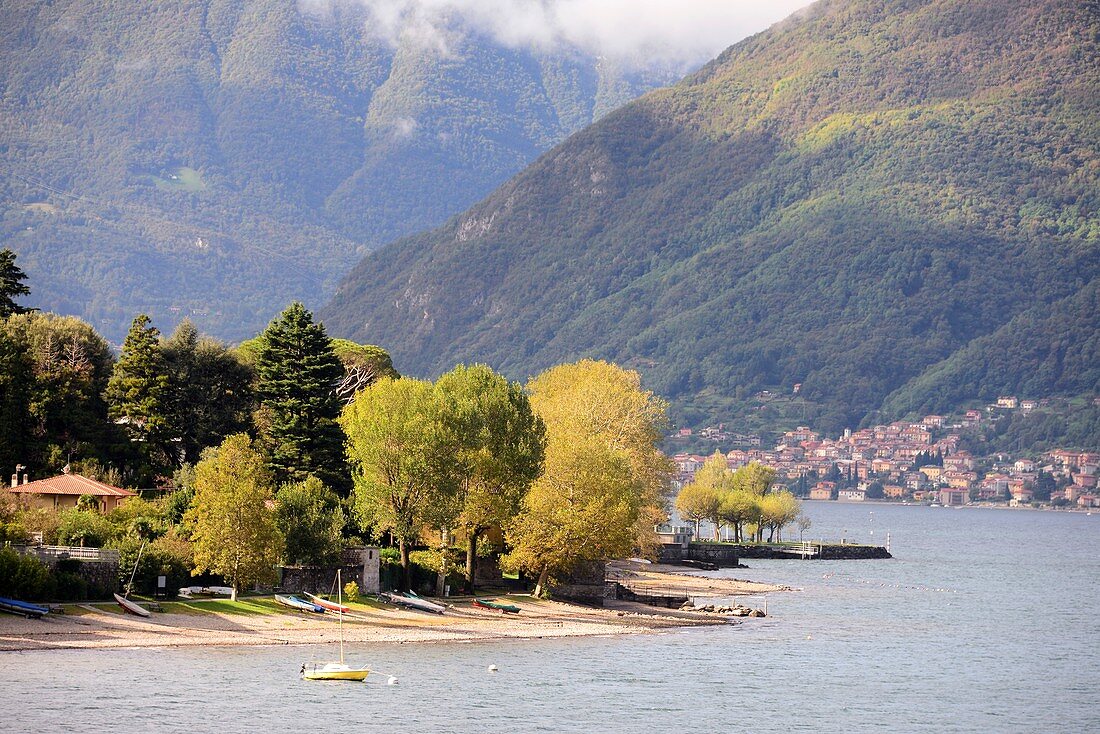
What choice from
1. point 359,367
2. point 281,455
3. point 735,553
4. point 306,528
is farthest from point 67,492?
point 735,553

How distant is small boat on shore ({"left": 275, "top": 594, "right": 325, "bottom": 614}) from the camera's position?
279 ft

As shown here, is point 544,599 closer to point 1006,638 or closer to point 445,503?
point 445,503

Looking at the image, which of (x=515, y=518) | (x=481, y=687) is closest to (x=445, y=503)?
(x=515, y=518)

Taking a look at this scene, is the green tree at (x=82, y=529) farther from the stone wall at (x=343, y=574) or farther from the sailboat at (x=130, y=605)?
the stone wall at (x=343, y=574)

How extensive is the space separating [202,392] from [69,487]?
26675mm

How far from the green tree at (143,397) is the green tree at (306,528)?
2158cm

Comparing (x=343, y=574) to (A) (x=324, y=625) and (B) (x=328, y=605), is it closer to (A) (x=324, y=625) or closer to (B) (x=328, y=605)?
(B) (x=328, y=605)

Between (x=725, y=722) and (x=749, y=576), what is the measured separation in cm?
8922

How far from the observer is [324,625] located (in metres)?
83.5

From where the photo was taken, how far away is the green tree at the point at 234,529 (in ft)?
268

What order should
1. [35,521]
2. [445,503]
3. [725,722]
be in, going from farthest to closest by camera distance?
[445,503] → [35,521] → [725,722]

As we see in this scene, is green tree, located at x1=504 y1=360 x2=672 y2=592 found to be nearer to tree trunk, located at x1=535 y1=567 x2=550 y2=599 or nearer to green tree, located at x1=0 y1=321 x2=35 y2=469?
tree trunk, located at x1=535 y1=567 x2=550 y2=599

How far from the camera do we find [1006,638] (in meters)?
114

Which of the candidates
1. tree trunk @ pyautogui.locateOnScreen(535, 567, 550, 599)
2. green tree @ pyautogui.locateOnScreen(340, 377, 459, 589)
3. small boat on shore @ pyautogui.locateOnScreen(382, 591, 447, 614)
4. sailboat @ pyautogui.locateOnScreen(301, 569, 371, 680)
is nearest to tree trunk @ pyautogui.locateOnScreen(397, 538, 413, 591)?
green tree @ pyautogui.locateOnScreen(340, 377, 459, 589)
